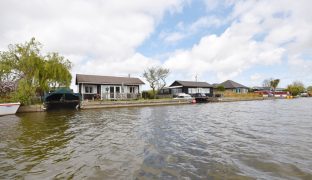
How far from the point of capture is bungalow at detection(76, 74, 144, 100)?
1326 inches

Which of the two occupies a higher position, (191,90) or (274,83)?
(274,83)

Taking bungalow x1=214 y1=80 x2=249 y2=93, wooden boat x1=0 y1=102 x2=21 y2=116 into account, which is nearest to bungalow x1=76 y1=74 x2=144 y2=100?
wooden boat x1=0 y1=102 x2=21 y2=116

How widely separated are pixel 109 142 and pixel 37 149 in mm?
2445

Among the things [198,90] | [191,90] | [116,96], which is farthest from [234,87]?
[116,96]

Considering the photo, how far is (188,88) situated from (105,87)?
21734mm

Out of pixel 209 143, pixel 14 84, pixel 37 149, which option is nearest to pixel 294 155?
pixel 209 143

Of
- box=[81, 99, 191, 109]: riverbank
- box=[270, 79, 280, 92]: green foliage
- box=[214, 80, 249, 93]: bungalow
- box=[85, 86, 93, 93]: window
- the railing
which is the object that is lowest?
box=[81, 99, 191, 109]: riverbank

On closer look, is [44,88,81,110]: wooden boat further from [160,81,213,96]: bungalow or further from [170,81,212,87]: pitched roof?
[170,81,212,87]: pitched roof

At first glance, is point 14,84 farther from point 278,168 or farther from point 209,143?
A: point 278,168

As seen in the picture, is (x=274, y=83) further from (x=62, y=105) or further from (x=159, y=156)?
(x=159, y=156)

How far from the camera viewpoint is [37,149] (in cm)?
776

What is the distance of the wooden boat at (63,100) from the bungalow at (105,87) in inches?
211

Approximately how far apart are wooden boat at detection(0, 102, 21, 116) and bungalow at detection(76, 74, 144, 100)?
11878mm

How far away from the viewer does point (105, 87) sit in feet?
115
